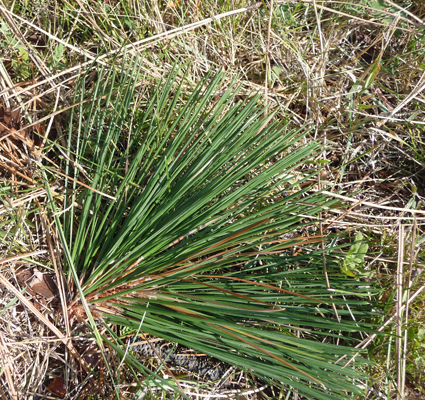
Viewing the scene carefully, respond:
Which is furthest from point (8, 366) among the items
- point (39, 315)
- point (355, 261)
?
point (355, 261)

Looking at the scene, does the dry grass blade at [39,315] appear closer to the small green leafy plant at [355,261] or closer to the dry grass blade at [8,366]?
the dry grass blade at [8,366]

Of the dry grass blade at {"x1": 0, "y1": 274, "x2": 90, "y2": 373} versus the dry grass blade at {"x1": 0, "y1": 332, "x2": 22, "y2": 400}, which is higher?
the dry grass blade at {"x1": 0, "y1": 274, "x2": 90, "y2": 373}

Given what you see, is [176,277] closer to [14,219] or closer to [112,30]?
[14,219]

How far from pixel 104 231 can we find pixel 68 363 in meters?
0.48

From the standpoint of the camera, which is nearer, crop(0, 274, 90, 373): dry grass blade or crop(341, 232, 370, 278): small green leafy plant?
crop(0, 274, 90, 373): dry grass blade

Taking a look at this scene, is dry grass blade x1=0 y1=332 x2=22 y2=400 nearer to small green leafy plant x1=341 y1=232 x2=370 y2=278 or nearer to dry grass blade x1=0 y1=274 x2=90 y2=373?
dry grass blade x1=0 y1=274 x2=90 y2=373

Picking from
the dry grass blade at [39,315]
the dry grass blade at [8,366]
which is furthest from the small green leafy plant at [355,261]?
the dry grass blade at [8,366]

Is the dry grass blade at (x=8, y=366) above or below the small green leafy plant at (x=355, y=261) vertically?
below

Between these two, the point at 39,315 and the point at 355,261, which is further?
the point at 355,261

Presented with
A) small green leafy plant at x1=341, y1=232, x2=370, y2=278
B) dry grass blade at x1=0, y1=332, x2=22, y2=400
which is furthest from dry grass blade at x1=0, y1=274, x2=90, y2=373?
small green leafy plant at x1=341, y1=232, x2=370, y2=278

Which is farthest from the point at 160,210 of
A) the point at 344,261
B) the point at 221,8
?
the point at 221,8

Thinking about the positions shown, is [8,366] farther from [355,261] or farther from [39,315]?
[355,261]

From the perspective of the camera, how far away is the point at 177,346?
1368 millimetres


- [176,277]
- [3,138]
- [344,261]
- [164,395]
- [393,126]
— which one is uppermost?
[3,138]
